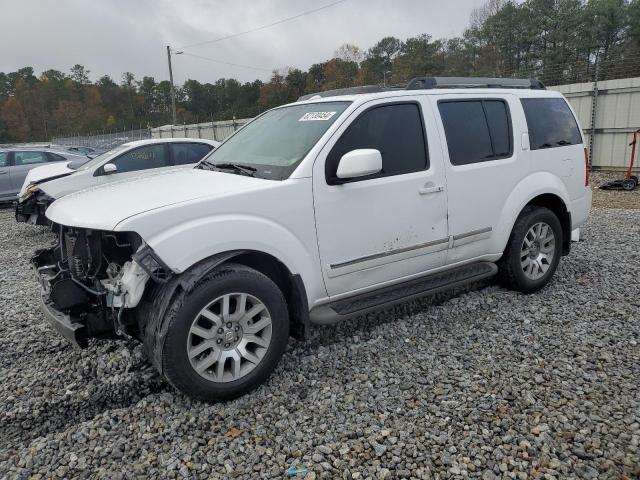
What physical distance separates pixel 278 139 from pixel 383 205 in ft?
3.25

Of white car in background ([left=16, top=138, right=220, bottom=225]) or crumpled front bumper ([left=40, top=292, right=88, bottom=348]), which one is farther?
white car in background ([left=16, top=138, right=220, bottom=225])

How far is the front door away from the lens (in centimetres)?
341

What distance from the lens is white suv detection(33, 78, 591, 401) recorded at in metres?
2.91

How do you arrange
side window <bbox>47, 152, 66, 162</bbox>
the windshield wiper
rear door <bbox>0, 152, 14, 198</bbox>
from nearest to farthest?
the windshield wiper → rear door <bbox>0, 152, 14, 198</bbox> → side window <bbox>47, 152, 66, 162</bbox>

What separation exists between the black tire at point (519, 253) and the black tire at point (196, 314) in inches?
95.4

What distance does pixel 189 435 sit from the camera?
282 centimetres

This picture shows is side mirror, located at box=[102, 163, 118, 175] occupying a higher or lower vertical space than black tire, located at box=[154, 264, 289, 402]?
higher

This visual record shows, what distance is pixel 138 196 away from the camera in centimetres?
318

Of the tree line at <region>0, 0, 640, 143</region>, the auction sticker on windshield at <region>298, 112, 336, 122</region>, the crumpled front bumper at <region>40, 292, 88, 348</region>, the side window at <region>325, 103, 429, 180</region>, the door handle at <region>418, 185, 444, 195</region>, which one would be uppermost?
the tree line at <region>0, 0, 640, 143</region>

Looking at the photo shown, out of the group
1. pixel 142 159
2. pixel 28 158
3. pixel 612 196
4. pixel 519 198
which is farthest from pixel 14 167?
pixel 612 196

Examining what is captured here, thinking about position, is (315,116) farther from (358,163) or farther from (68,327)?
(68,327)

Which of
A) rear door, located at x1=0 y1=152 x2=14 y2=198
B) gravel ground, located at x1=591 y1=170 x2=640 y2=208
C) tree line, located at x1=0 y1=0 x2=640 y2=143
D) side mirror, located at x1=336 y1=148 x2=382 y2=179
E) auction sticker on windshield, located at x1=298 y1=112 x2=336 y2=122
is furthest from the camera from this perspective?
tree line, located at x1=0 y1=0 x2=640 y2=143

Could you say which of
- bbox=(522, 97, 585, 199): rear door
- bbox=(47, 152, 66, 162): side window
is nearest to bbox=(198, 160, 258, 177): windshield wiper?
bbox=(522, 97, 585, 199): rear door

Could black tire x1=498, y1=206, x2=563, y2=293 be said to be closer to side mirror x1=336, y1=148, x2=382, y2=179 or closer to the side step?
the side step
